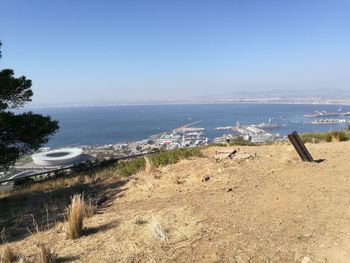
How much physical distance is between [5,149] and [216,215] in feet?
32.3

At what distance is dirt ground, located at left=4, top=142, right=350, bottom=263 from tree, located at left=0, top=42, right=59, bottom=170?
613 cm

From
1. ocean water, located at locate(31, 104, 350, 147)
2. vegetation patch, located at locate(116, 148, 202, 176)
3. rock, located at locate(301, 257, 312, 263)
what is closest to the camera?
rock, located at locate(301, 257, 312, 263)

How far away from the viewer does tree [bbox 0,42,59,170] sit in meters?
12.4

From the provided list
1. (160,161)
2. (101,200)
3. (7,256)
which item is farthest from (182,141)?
(7,256)

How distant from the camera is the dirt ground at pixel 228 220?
4230mm

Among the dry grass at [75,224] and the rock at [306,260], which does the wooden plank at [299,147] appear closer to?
the rock at [306,260]

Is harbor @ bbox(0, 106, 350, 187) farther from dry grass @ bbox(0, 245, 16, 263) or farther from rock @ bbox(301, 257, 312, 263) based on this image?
rock @ bbox(301, 257, 312, 263)

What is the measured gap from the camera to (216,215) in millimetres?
5539

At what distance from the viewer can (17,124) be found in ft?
41.6

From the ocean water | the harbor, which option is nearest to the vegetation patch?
the harbor

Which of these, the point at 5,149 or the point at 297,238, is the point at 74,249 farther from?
the point at 5,149

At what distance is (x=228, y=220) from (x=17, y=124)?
33.3 feet

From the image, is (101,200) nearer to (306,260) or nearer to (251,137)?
(306,260)

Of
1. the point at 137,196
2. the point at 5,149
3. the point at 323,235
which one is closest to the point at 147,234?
the point at 323,235
